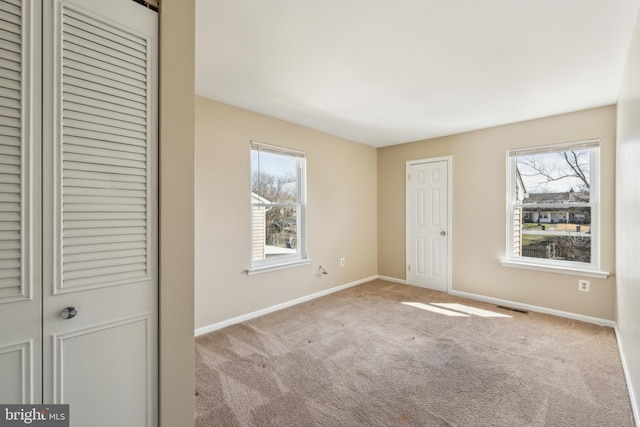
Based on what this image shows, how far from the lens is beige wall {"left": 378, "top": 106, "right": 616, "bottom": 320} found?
317cm

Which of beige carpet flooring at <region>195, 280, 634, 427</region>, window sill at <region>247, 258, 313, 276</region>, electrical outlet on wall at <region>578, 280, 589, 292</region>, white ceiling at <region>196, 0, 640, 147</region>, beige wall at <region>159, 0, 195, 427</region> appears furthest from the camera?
window sill at <region>247, 258, 313, 276</region>

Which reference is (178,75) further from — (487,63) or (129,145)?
(487,63)

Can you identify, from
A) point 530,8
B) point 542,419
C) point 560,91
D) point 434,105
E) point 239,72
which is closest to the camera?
point 530,8

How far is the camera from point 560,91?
276cm

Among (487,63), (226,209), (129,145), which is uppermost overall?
(487,63)

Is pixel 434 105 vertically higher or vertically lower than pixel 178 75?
higher

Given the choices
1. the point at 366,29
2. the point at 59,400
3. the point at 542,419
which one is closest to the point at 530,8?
the point at 366,29

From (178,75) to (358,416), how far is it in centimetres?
215

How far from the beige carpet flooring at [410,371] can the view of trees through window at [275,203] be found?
86 cm

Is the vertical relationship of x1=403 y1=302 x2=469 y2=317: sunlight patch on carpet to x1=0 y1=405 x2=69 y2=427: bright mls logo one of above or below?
below

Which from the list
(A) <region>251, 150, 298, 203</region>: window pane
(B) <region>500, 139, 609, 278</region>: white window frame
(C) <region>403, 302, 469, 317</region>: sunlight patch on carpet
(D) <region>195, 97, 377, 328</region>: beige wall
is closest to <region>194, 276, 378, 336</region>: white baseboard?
(D) <region>195, 97, 377, 328</region>: beige wall

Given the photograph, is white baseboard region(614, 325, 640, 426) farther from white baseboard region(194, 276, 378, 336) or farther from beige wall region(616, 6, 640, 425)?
white baseboard region(194, 276, 378, 336)

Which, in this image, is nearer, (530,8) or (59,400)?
(59,400)

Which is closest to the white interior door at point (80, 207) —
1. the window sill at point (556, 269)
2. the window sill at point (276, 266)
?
the window sill at point (276, 266)
